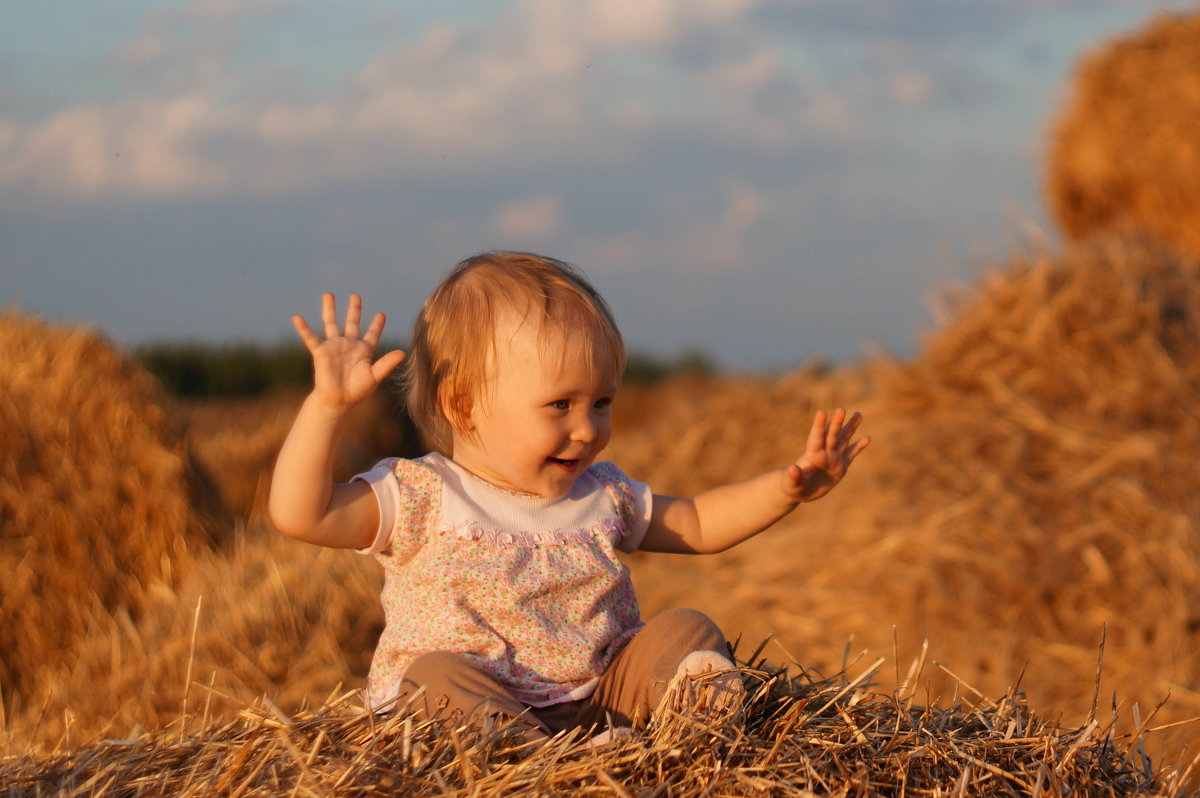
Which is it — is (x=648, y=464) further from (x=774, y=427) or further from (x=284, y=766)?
(x=284, y=766)

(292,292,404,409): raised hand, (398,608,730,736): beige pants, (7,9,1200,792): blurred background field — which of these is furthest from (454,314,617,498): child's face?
(7,9,1200,792): blurred background field

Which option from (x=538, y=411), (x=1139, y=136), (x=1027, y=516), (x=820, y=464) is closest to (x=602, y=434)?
(x=538, y=411)

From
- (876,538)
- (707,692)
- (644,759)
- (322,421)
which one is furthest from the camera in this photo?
(876,538)

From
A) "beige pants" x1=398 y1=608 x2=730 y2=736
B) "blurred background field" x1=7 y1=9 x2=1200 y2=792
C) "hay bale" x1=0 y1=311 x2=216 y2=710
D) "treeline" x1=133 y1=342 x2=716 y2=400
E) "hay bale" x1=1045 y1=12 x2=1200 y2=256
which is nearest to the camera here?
"beige pants" x1=398 y1=608 x2=730 y2=736

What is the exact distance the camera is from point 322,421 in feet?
5.97

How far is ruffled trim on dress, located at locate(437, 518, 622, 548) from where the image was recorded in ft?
6.56

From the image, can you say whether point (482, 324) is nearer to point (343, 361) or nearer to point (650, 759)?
point (343, 361)

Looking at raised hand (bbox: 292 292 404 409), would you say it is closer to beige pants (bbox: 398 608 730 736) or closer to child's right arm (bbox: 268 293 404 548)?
child's right arm (bbox: 268 293 404 548)

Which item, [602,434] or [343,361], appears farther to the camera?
[602,434]

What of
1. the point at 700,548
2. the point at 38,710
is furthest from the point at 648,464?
the point at 700,548

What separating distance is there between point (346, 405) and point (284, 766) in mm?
572

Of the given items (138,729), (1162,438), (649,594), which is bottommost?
(649,594)

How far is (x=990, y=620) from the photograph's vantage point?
4.07m

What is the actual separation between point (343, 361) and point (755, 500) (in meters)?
0.83
